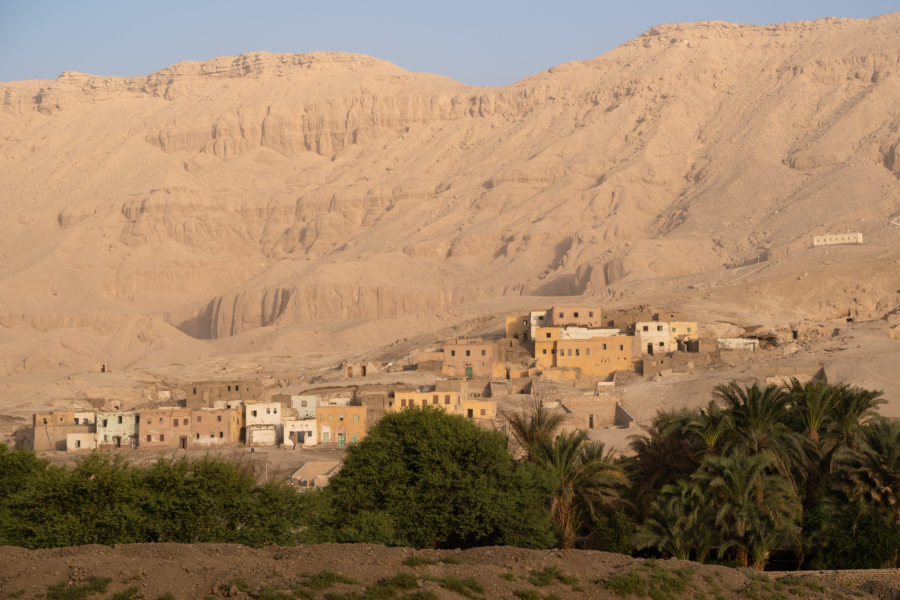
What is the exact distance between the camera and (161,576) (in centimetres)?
1820

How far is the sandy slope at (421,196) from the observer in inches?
4309

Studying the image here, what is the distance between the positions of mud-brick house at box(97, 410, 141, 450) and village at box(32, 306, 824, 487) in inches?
1.7

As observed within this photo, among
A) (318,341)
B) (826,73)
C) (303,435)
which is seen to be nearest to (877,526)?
(303,435)

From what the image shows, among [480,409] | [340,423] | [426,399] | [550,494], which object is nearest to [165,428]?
[340,423]

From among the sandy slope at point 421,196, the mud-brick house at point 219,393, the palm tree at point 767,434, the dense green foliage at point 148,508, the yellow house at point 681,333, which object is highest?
the sandy slope at point 421,196

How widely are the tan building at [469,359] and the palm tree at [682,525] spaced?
35581mm

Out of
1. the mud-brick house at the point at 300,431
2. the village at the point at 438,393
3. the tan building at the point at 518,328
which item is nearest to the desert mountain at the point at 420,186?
the tan building at the point at 518,328

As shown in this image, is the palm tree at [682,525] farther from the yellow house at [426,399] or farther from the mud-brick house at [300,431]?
the mud-brick house at [300,431]

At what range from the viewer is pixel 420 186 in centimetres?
15375

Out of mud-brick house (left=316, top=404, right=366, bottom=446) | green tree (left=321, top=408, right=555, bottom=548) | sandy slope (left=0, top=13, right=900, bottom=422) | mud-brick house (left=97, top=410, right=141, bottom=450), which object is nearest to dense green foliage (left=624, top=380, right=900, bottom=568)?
green tree (left=321, top=408, right=555, bottom=548)

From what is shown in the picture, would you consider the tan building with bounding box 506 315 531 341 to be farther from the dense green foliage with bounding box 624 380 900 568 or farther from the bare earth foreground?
the bare earth foreground

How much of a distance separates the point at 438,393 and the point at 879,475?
2829cm

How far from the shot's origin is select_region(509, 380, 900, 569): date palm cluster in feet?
86.3

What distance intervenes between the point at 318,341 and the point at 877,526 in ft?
264
